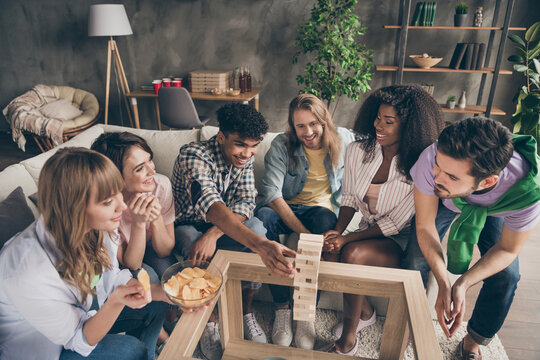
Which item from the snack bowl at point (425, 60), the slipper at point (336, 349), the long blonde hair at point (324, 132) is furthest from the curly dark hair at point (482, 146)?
the snack bowl at point (425, 60)

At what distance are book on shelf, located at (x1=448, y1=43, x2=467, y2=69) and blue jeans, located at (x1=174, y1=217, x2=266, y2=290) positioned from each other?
2.78 m

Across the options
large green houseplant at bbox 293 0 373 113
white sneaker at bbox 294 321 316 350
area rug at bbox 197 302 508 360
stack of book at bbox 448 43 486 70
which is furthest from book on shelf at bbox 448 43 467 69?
white sneaker at bbox 294 321 316 350

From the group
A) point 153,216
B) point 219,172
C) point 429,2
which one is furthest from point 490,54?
point 153,216

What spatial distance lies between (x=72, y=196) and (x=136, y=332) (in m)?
0.63

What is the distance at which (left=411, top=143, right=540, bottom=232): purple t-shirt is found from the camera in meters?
1.18

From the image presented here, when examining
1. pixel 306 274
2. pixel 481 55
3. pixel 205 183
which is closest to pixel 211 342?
pixel 306 274

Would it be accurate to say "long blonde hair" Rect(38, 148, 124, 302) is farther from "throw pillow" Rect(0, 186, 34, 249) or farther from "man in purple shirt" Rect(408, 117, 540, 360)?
"man in purple shirt" Rect(408, 117, 540, 360)

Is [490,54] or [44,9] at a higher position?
[44,9]

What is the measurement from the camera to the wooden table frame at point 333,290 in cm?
106

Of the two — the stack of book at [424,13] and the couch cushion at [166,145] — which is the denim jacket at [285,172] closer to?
the couch cushion at [166,145]

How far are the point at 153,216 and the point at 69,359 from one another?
1.68ft

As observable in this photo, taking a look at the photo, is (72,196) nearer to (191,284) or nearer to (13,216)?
(191,284)

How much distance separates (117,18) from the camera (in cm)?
367

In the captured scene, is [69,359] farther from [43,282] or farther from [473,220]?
[473,220]
